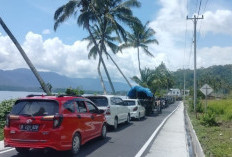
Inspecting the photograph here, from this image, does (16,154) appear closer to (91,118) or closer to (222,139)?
(91,118)

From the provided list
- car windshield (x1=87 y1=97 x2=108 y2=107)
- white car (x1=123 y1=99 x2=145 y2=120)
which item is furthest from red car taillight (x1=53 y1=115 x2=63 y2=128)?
white car (x1=123 y1=99 x2=145 y2=120)

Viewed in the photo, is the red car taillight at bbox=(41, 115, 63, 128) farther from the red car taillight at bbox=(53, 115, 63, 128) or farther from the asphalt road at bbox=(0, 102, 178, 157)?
the asphalt road at bbox=(0, 102, 178, 157)

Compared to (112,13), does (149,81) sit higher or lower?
lower

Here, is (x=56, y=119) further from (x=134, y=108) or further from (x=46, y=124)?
(x=134, y=108)

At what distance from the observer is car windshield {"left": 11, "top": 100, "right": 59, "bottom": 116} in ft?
25.8

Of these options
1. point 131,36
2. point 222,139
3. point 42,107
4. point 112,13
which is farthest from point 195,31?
point 42,107

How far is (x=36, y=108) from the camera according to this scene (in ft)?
26.1

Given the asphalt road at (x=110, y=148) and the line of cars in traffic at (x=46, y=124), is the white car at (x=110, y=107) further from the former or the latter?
the line of cars in traffic at (x=46, y=124)

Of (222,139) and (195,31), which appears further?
(195,31)

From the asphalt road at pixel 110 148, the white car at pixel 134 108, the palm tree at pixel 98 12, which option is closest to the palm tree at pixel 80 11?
the palm tree at pixel 98 12

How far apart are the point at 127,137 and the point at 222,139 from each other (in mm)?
3717

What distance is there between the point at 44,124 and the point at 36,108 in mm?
585

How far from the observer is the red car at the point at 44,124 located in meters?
7.62

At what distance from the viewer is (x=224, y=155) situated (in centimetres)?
827
